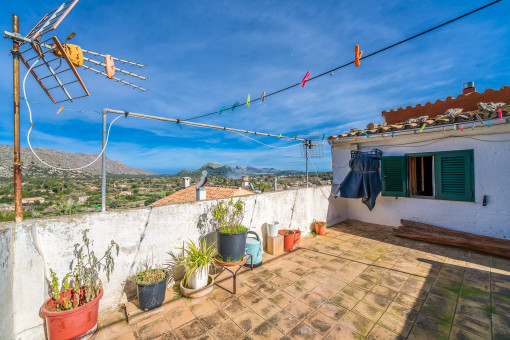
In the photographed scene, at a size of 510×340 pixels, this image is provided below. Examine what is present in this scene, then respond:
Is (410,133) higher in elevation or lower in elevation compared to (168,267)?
higher

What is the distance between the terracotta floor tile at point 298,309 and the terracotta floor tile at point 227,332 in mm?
673

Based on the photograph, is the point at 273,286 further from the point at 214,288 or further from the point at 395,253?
the point at 395,253

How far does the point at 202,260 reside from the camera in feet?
9.46

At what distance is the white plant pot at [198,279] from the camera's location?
2855 mm

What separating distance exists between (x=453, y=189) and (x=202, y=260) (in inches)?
231

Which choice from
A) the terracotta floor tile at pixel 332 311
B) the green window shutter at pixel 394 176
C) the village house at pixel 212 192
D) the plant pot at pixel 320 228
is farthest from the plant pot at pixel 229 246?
the village house at pixel 212 192

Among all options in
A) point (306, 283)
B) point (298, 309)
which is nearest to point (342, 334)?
point (298, 309)

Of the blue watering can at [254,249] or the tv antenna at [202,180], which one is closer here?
the blue watering can at [254,249]

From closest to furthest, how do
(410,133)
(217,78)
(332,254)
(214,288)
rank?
(214,288) → (332,254) → (410,133) → (217,78)

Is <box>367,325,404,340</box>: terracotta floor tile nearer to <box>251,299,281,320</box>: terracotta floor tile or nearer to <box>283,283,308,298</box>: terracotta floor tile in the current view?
<box>283,283,308,298</box>: terracotta floor tile

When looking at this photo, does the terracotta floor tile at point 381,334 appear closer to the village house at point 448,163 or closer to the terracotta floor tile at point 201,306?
the terracotta floor tile at point 201,306

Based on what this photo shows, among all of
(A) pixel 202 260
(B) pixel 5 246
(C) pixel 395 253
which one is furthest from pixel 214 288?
(C) pixel 395 253

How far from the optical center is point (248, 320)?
2393 mm

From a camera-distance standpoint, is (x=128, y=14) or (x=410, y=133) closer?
(x=128, y=14)
